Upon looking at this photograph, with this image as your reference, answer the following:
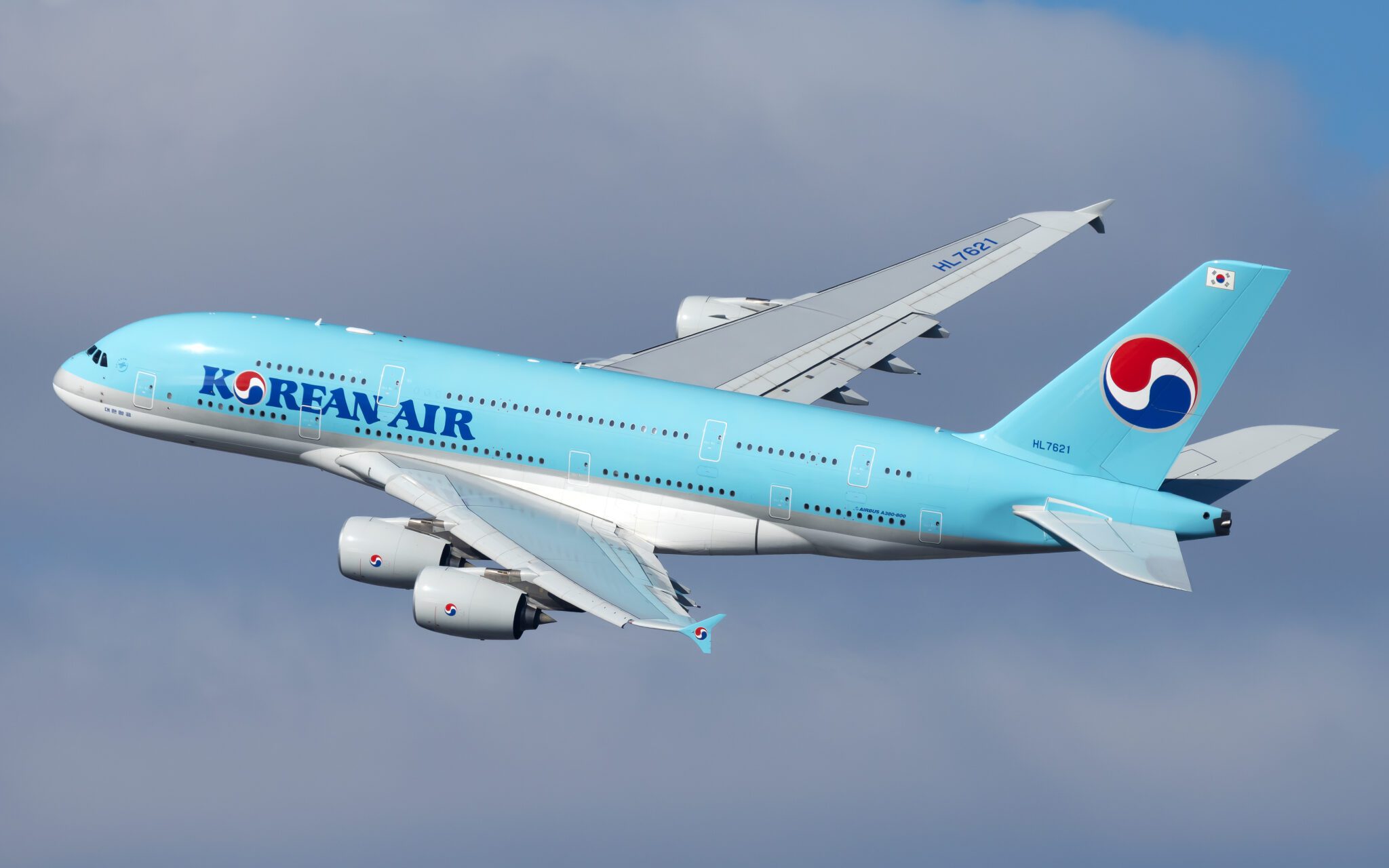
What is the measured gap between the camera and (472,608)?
6172 cm

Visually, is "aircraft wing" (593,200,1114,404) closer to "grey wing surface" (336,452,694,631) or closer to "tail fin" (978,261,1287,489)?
"grey wing surface" (336,452,694,631)

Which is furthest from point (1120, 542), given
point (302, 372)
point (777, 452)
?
point (302, 372)

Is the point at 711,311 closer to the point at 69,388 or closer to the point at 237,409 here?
the point at 237,409

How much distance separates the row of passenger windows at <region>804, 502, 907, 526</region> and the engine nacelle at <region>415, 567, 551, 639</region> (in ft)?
29.5

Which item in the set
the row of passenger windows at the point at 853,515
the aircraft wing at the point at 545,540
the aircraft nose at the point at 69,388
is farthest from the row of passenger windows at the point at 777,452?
the aircraft nose at the point at 69,388

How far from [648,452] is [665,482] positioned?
101 centimetres

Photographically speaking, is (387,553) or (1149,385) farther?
(387,553)

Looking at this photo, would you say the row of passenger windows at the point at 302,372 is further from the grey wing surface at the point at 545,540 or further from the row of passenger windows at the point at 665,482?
the row of passenger windows at the point at 665,482

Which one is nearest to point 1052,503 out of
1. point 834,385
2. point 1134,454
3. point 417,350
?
point 1134,454

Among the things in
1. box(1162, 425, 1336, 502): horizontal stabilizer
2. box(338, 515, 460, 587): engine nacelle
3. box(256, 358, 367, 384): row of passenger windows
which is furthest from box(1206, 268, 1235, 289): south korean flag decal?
box(256, 358, 367, 384): row of passenger windows

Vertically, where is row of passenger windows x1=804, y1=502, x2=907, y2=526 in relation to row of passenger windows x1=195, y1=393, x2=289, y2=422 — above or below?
below

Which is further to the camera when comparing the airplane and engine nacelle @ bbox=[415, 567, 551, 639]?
the airplane

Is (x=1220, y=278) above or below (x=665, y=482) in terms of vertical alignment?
above

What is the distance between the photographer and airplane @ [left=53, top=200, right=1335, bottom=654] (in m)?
62.8
